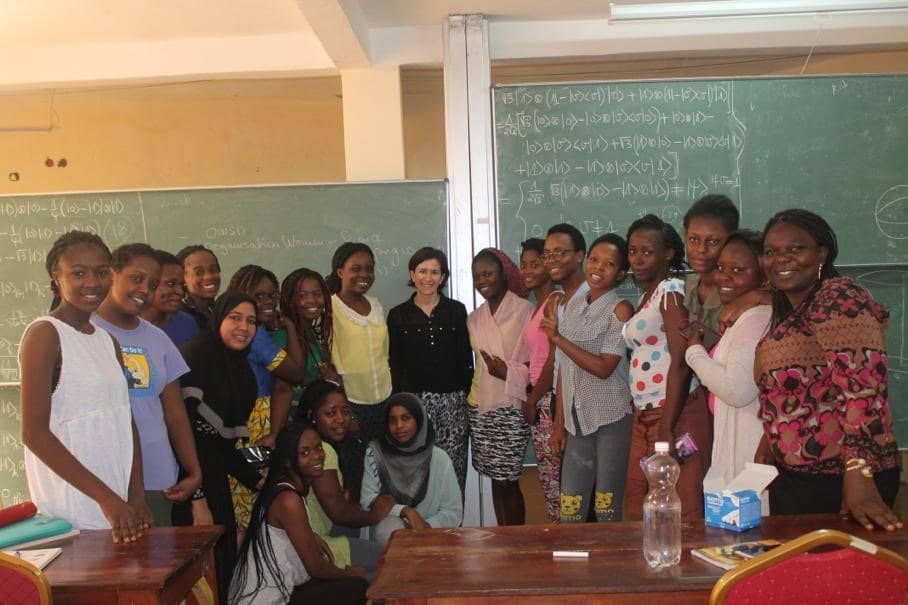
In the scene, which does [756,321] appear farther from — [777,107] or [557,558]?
[777,107]

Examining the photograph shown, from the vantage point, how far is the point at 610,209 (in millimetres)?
4445

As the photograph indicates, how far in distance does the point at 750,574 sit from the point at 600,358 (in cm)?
167

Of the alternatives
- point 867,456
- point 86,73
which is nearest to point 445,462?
point 867,456

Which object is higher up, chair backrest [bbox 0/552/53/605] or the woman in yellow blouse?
the woman in yellow blouse

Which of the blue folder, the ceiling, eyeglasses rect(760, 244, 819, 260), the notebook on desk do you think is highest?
the ceiling

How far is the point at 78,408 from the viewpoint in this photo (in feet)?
7.66

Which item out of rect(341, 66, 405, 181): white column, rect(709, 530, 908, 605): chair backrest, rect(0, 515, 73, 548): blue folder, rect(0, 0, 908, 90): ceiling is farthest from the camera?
rect(341, 66, 405, 181): white column

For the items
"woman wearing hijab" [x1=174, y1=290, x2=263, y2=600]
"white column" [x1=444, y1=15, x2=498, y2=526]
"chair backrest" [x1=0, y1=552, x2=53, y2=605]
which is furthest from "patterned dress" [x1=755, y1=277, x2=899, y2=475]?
"white column" [x1=444, y1=15, x2=498, y2=526]

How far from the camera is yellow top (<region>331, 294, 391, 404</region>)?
388 centimetres

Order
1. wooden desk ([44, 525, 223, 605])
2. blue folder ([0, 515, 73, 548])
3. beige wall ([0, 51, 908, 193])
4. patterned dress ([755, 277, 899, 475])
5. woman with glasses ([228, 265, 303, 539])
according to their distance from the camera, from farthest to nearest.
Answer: beige wall ([0, 51, 908, 193]) → woman with glasses ([228, 265, 303, 539]) → blue folder ([0, 515, 73, 548]) → patterned dress ([755, 277, 899, 475]) → wooden desk ([44, 525, 223, 605])

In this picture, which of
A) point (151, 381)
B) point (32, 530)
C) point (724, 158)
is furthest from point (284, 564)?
point (724, 158)

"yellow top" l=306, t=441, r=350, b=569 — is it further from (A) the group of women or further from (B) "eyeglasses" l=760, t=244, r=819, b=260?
(B) "eyeglasses" l=760, t=244, r=819, b=260

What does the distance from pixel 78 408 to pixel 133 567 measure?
0.64 metres

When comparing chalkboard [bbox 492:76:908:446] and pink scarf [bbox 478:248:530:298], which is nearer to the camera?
pink scarf [bbox 478:248:530:298]
